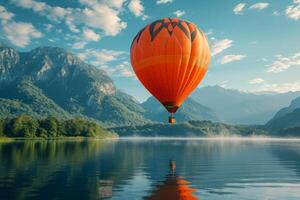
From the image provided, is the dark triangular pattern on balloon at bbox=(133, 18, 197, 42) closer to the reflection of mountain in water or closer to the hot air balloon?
the hot air balloon

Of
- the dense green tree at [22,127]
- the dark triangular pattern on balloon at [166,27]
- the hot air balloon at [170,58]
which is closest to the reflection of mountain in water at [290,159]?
the hot air balloon at [170,58]

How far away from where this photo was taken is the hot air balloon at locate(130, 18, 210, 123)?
52.0 metres

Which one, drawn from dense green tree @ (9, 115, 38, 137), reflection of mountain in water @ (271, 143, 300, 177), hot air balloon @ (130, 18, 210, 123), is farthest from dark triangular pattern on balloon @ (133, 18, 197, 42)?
dense green tree @ (9, 115, 38, 137)

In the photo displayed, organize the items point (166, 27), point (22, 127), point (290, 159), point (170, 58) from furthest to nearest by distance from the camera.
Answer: point (22, 127) → point (290, 159) → point (166, 27) → point (170, 58)

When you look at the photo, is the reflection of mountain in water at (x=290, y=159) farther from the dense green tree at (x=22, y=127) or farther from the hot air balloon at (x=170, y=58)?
the dense green tree at (x=22, y=127)

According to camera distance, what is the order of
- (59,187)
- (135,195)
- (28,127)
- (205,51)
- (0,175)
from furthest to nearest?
(28,127) → (205,51) → (0,175) → (59,187) → (135,195)

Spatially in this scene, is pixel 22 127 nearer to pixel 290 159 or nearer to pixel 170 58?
pixel 290 159

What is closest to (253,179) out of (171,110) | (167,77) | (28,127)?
(171,110)

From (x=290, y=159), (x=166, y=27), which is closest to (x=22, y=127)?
(x=290, y=159)

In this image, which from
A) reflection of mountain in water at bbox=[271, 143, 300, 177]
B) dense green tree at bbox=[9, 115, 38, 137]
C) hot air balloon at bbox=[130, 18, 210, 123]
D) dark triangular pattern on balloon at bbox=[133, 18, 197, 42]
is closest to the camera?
hot air balloon at bbox=[130, 18, 210, 123]

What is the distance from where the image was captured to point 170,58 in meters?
52.0

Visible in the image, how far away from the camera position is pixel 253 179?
5006 cm

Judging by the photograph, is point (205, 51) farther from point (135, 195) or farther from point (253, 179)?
point (135, 195)

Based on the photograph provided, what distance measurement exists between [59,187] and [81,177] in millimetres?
9196
